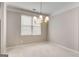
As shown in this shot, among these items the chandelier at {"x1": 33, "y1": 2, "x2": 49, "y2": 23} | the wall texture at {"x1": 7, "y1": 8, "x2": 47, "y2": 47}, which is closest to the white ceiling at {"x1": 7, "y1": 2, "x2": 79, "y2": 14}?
the chandelier at {"x1": 33, "y1": 2, "x2": 49, "y2": 23}

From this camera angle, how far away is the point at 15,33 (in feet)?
8.53

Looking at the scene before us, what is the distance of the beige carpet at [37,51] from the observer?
2520 millimetres

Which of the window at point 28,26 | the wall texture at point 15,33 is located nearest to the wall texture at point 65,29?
the wall texture at point 15,33

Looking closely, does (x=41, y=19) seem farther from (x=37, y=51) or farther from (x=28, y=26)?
(x=37, y=51)

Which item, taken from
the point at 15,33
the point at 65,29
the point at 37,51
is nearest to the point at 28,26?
the point at 15,33

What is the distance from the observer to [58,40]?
8.39 ft

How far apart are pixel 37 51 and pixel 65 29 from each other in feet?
3.19

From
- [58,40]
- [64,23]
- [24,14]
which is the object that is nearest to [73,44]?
[58,40]

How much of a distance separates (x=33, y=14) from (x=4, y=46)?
1196 millimetres

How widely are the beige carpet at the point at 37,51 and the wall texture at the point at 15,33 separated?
0.46ft

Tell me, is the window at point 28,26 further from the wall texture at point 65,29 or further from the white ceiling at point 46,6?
the wall texture at point 65,29

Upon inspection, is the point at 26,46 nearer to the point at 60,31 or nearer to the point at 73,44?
the point at 60,31

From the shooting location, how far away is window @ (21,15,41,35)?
102 inches

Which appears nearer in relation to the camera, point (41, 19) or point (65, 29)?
point (65, 29)
